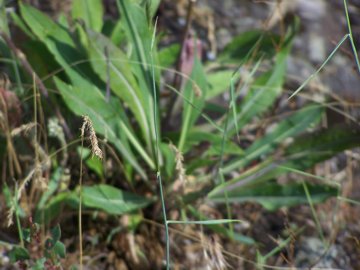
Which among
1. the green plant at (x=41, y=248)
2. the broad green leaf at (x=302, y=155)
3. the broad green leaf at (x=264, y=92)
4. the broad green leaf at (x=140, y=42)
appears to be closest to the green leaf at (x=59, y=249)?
the green plant at (x=41, y=248)

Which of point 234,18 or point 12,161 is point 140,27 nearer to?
point 12,161

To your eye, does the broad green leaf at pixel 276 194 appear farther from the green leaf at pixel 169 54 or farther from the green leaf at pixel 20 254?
the green leaf at pixel 20 254

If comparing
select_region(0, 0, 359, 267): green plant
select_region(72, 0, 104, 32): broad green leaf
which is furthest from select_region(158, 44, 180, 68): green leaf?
select_region(72, 0, 104, 32): broad green leaf

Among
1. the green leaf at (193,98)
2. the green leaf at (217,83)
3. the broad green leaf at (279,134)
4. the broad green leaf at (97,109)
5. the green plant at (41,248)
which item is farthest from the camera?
the green leaf at (217,83)

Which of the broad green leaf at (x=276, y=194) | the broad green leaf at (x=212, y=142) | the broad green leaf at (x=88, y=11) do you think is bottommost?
the broad green leaf at (x=276, y=194)

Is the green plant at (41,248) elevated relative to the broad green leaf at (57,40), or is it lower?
lower

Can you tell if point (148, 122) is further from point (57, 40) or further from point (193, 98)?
point (57, 40)

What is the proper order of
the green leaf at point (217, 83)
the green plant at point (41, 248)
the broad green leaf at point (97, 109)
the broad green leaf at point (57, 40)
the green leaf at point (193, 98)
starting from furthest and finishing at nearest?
the green leaf at point (217, 83), the green leaf at point (193, 98), the broad green leaf at point (57, 40), the broad green leaf at point (97, 109), the green plant at point (41, 248)

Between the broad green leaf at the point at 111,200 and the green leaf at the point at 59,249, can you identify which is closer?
the green leaf at the point at 59,249
